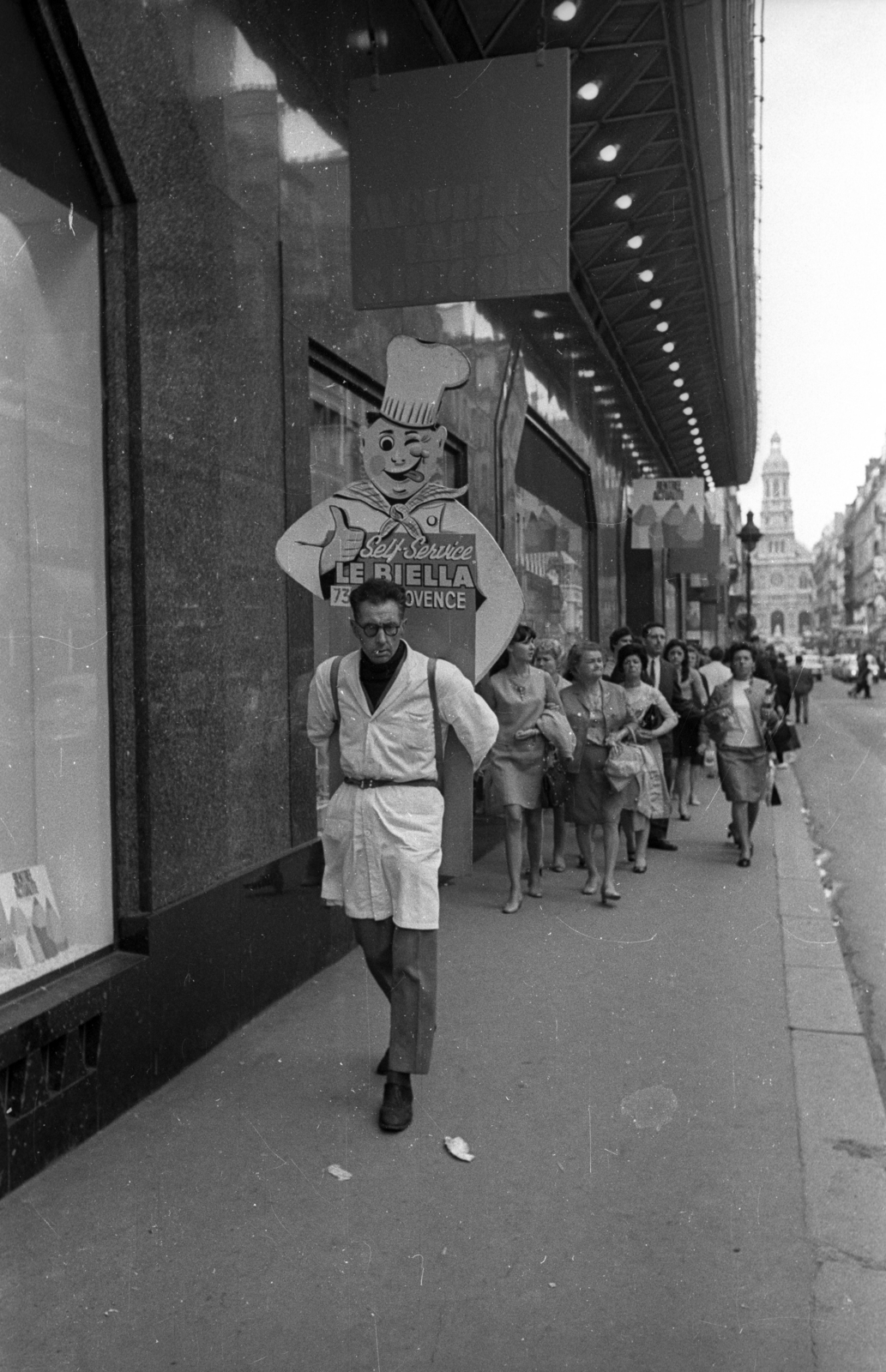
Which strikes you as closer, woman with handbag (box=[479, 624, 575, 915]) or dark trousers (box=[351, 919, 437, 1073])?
dark trousers (box=[351, 919, 437, 1073])

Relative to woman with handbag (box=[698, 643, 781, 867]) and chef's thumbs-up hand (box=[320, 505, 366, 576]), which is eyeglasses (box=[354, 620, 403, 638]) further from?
woman with handbag (box=[698, 643, 781, 867])

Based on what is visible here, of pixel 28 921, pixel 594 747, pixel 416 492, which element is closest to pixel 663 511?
pixel 594 747

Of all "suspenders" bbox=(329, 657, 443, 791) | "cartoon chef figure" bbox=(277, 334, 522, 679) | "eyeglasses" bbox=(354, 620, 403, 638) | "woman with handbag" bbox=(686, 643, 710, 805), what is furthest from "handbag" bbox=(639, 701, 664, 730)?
"eyeglasses" bbox=(354, 620, 403, 638)

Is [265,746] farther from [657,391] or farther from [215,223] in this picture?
[657,391]

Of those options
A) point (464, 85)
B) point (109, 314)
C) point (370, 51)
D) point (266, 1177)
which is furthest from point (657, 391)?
point (266, 1177)

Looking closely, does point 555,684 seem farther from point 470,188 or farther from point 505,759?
point 470,188

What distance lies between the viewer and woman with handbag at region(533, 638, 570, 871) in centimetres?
804

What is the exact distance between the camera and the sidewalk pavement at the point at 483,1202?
291 cm

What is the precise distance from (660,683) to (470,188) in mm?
5823

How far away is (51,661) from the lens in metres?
4.37

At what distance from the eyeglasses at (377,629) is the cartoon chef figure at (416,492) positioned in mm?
563

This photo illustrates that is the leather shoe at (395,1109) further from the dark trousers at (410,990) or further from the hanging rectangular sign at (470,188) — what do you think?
the hanging rectangular sign at (470,188)

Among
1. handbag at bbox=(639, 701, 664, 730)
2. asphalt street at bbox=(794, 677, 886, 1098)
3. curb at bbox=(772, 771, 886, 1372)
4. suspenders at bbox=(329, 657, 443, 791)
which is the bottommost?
asphalt street at bbox=(794, 677, 886, 1098)

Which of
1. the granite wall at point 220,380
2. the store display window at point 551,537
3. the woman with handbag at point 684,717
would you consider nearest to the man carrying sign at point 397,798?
the granite wall at point 220,380
